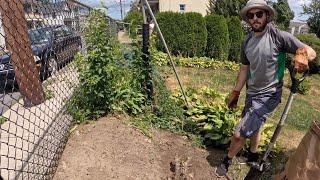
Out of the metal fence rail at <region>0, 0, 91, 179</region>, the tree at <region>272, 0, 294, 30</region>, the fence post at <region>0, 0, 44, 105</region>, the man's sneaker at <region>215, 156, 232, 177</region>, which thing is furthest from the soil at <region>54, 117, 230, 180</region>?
the tree at <region>272, 0, 294, 30</region>

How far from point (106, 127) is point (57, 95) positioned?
3.35ft

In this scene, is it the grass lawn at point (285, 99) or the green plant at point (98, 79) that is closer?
the green plant at point (98, 79)

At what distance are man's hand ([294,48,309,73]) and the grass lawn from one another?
202cm

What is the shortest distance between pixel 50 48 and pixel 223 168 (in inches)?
105

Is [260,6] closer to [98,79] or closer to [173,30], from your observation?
[98,79]

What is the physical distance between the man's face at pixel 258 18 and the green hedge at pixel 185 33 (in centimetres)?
1144

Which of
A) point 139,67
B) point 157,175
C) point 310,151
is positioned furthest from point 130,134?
point 310,151

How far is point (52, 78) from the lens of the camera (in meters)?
4.96

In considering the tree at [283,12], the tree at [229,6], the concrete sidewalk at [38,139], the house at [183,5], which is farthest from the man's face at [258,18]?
the house at [183,5]

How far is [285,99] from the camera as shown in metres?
9.21

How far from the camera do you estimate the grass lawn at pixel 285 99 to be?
5.70m

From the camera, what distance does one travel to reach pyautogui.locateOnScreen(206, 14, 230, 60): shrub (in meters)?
15.2

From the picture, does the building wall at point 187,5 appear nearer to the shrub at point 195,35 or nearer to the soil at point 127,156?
the shrub at point 195,35

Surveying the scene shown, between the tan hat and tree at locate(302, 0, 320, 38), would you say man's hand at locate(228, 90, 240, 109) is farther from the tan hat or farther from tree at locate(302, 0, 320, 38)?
tree at locate(302, 0, 320, 38)
